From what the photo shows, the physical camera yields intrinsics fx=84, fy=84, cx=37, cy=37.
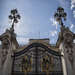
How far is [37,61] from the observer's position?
834cm

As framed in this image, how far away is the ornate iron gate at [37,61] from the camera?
25.7 feet

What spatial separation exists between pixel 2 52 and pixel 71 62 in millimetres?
6489

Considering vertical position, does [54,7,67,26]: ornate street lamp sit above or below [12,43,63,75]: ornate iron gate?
above

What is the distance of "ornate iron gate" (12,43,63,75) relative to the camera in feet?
25.7

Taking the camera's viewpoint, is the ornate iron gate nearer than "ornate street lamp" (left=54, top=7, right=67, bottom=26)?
Yes

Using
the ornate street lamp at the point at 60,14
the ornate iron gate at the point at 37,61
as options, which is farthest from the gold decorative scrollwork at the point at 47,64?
the ornate street lamp at the point at 60,14

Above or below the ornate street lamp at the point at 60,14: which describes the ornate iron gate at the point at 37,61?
below

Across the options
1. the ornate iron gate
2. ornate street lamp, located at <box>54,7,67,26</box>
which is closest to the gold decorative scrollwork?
the ornate iron gate

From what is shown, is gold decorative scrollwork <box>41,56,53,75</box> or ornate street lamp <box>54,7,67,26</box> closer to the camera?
gold decorative scrollwork <box>41,56,53,75</box>

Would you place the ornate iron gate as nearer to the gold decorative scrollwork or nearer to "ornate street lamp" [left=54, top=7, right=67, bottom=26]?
the gold decorative scrollwork

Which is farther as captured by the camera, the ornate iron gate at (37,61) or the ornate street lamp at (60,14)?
the ornate street lamp at (60,14)

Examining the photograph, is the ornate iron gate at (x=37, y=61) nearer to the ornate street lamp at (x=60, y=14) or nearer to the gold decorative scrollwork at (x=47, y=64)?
the gold decorative scrollwork at (x=47, y=64)

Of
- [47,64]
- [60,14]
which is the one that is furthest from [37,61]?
[60,14]

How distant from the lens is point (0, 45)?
889 centimetres
